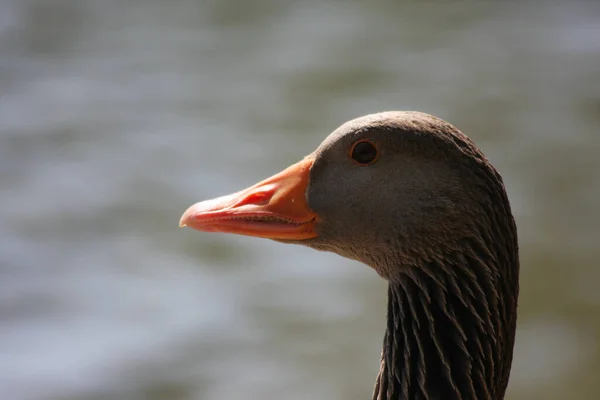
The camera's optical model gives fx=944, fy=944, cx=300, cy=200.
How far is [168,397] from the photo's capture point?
24.1 feet

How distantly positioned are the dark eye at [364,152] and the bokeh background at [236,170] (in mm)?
3777

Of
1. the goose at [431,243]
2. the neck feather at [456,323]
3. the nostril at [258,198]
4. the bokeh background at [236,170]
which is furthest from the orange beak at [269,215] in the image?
the bokeh background at [236,170]

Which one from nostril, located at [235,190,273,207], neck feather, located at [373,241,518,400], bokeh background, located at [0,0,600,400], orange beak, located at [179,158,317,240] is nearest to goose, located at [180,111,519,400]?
neck feather, located at [373,241,518,400]

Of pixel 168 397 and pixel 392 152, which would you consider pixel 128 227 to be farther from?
pixel 392 152

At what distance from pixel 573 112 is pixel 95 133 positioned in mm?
5459

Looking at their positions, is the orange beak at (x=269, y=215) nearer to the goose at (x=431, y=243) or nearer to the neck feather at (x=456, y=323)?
the goose at (x=431, y=243)

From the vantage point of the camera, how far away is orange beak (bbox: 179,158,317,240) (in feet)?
13.6

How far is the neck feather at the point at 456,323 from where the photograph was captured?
3809 mm

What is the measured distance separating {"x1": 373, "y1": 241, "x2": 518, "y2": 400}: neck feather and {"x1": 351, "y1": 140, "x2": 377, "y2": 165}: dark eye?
1.58 feet

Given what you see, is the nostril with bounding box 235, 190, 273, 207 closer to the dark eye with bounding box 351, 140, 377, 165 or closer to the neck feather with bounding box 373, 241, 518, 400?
the dark eye with bounding box 351, 140, 377, 165

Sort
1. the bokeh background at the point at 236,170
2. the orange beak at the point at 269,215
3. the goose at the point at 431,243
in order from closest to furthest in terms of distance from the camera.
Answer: the goose at the point at 431,243 → the orange beak at the point at 269,215 → the bokeh background at the point at 236,170

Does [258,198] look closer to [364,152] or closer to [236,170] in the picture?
[364,152]

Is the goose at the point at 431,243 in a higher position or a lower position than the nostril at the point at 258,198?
lower

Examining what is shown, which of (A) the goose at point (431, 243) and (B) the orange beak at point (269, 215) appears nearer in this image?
(A) the goose at point (431, 243)
